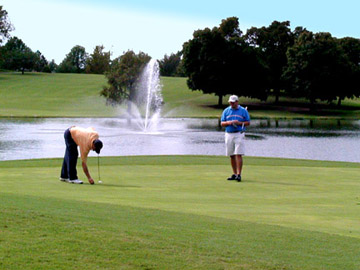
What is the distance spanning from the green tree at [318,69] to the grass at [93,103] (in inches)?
125

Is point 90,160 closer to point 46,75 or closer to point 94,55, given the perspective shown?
point 46,75

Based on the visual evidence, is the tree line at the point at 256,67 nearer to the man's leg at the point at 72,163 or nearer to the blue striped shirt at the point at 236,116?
the blue striped shirt at the point at 236,116

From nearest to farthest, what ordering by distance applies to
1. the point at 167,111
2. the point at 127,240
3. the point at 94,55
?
1. the point at 127,240
2. the point at 167,111
3. the point at 94,55

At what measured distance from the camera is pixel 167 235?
694cm

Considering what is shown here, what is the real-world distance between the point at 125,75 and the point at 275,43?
37456 millimetres

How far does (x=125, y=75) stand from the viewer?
74938 mm

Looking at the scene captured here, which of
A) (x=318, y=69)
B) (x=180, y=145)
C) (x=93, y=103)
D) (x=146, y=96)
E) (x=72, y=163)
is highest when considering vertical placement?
(x=318, y=69)

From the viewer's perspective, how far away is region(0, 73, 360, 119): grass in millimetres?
84312

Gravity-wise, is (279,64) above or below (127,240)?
above

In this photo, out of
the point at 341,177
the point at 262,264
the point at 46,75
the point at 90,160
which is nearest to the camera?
the point at 262,264

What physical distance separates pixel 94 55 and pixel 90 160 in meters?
160

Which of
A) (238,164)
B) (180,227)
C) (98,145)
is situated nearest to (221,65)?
(238,164)

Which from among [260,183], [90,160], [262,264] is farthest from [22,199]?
[90,160]

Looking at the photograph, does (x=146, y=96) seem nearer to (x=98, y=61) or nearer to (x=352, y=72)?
(x=352, y=72)
